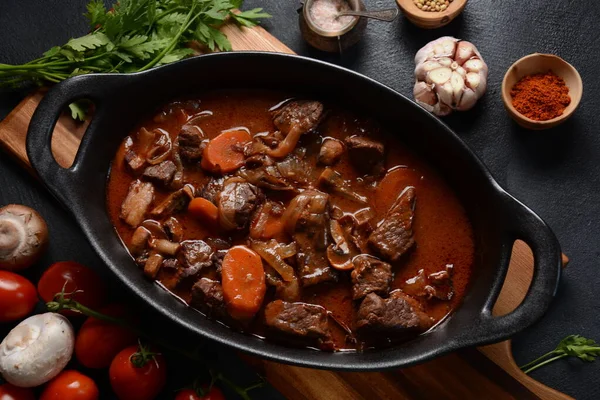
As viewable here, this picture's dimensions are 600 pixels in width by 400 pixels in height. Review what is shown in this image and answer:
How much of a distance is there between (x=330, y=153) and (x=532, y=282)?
1269 mm

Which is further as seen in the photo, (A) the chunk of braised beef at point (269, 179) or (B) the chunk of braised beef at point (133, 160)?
(B) the chunk of braised beef at point (133, 160)

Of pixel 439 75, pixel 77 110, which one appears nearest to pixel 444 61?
pixel 439 75

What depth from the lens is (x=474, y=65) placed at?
4.64 m

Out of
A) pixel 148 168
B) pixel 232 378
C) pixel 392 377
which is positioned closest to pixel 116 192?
pixel 148 168

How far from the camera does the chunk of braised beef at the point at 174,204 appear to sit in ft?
14.1

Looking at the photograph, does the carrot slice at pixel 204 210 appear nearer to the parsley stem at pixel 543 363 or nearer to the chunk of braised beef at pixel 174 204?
the chunk of braised beef at pixel 174 204

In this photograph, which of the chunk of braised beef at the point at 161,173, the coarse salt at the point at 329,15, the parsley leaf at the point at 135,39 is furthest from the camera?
the coarse salt at the point at 329,15

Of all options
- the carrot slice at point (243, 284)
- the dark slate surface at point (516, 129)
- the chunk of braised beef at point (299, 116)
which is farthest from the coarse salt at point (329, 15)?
the carrot slice at point (243, 284)

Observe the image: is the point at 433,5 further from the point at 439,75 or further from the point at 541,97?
the point at 541,97

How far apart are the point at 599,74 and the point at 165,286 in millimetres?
2949

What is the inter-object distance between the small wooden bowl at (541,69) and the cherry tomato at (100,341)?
2600 mm

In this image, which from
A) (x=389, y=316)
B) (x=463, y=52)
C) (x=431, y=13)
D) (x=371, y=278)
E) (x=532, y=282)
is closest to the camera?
(x=532, y=282)

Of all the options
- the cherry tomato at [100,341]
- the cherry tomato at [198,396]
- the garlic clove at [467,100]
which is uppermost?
the garlic clove at [467,100]

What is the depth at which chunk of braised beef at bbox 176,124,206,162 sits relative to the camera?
170 inches
